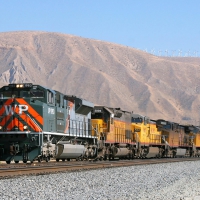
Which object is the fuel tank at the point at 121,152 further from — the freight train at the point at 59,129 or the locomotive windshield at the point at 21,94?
the locomotive windshield at the point at 21,94

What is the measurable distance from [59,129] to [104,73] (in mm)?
133210

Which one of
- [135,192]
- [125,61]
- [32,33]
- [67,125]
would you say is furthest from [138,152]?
[32,33]

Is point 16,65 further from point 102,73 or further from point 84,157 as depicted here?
point 84,157

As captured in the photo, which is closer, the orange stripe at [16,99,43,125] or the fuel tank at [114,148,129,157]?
the orange stripe at [16,99,43,125]

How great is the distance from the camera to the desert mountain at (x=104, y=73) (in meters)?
143

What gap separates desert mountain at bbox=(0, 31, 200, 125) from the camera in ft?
470

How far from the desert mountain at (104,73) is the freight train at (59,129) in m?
103

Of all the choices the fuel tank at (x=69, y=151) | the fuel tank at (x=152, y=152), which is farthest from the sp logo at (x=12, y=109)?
the fuel tank at (x=152, y=152)

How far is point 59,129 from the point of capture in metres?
21.5

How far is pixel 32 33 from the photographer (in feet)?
650

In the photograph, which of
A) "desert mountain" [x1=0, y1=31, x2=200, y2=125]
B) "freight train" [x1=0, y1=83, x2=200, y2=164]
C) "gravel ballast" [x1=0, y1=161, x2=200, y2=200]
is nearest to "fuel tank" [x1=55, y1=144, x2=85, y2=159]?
"freight train" [x1=0, y1=83, x2=200, y2=164]

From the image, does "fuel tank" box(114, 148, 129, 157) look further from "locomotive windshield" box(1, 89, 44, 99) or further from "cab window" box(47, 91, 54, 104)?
"locomotive windshield" box(1, 89, 44, 99)

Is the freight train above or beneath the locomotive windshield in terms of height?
beneath

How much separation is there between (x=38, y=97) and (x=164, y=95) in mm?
134568
